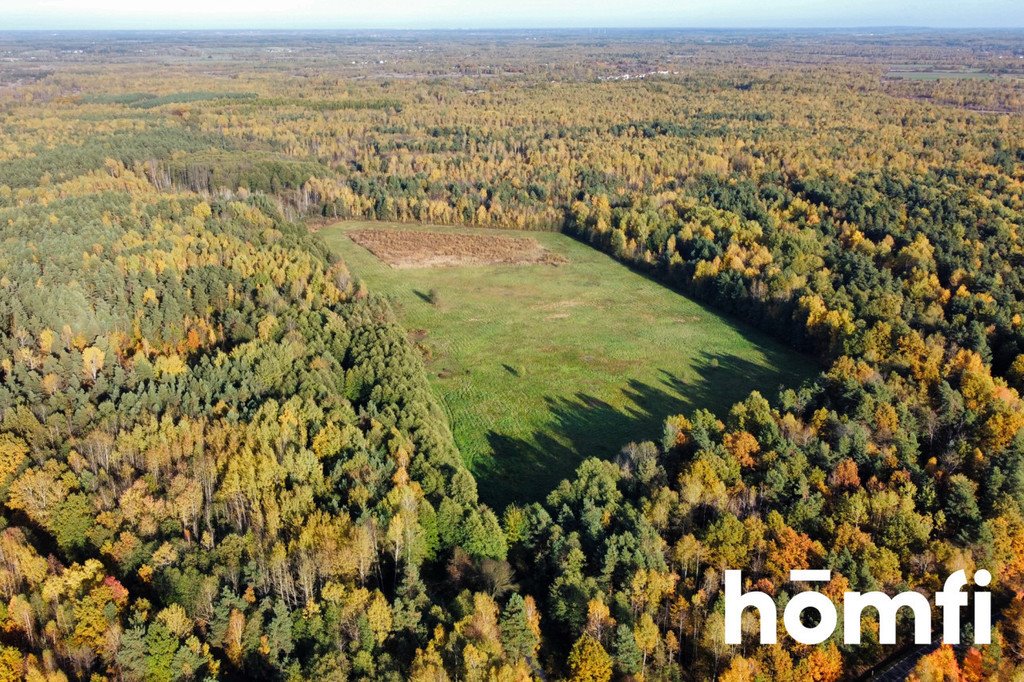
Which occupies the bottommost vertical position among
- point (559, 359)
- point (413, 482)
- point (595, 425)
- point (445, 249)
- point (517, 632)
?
point (595, 425)

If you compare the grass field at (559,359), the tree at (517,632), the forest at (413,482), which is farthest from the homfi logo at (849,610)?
the grass field at (559,359)

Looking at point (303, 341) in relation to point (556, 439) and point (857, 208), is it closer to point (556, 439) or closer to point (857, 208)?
point (556, 439)

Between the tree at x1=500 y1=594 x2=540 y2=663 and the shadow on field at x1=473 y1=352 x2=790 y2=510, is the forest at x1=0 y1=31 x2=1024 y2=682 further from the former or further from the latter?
the shadow on field at x1=473 y1=352 x2=790 y2=510

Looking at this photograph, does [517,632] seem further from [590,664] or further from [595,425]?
[595,425]

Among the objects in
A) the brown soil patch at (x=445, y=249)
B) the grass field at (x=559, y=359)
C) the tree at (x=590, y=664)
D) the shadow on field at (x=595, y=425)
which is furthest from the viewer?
the brown soil patch at (x=445, y=249)

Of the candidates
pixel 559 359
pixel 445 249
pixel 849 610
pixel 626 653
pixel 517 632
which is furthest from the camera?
pixel 445 249

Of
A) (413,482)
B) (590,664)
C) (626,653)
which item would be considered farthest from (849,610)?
(413,482)

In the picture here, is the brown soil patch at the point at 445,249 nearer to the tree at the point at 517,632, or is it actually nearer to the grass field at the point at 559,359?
the grass field at the point at 559,359
